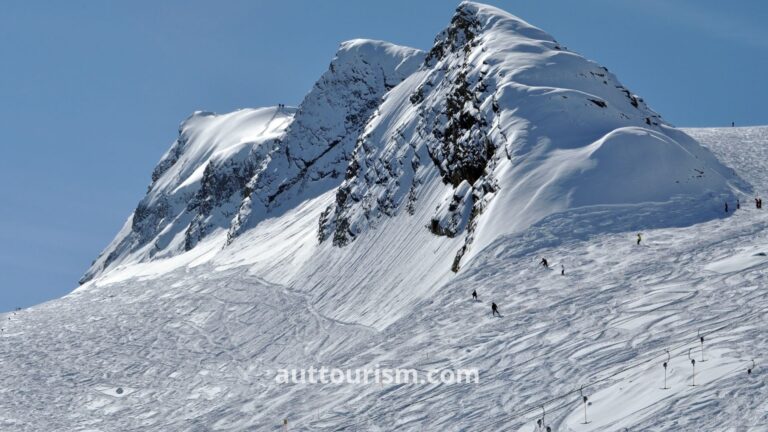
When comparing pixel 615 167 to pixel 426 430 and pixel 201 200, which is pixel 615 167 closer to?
pixel 426 430

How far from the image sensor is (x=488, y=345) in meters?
37.2

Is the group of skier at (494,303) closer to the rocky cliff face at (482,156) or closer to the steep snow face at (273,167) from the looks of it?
the rocky cliff face at (482,156)

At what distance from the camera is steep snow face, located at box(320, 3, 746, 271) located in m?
52.7

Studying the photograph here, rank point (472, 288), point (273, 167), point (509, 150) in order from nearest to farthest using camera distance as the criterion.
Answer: point (472, 288) → point (509, 150) → point (273, 167)

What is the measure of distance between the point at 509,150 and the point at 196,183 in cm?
9752

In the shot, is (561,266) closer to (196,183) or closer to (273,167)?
(273,167)

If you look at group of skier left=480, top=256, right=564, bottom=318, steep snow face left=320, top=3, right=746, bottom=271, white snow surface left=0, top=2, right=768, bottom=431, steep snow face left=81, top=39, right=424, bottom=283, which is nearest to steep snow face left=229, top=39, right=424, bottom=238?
steep snow face left=81, top=39, right=424, bottom=283

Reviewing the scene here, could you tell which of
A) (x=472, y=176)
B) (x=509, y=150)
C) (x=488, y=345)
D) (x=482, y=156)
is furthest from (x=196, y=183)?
(x=488, y=345)

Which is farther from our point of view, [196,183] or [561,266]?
[196,183]

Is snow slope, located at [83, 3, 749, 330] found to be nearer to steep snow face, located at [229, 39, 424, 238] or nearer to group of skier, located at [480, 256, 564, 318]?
steep snow face, located at [229, 39, 424, 238]

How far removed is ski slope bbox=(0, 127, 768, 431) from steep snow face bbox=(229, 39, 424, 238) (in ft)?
107

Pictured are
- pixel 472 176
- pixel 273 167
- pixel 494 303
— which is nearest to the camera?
pixel 494 303

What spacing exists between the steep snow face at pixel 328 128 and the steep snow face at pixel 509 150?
2461cm

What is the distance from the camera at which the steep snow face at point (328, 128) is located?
108 meters
